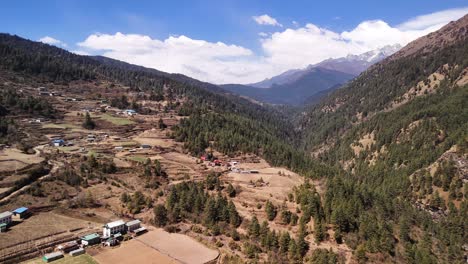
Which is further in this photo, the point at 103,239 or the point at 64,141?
the point at 64,141

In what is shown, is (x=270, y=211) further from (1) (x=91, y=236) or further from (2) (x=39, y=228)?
(2) (x=39, y=228)

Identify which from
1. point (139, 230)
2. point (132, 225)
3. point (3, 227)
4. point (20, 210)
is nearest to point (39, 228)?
point (3, 227)

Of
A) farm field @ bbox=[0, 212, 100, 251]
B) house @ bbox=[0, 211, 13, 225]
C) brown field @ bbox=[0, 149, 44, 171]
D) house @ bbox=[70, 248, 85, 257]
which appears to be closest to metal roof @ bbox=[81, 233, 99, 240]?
house @ bbox=[70, 248, 85, 257]

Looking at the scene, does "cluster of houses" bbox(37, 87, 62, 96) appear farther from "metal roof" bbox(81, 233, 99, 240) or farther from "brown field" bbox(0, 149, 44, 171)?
"metal roof" bbox(81, 233, 99, 240)

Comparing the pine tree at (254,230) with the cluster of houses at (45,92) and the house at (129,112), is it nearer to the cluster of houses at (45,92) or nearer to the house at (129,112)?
the house at (129,112)

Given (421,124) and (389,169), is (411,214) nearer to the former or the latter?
(389,169)

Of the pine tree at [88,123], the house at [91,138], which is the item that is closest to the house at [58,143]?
the house at [91,138]

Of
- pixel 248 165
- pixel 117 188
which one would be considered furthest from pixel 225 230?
pixel 248 165
